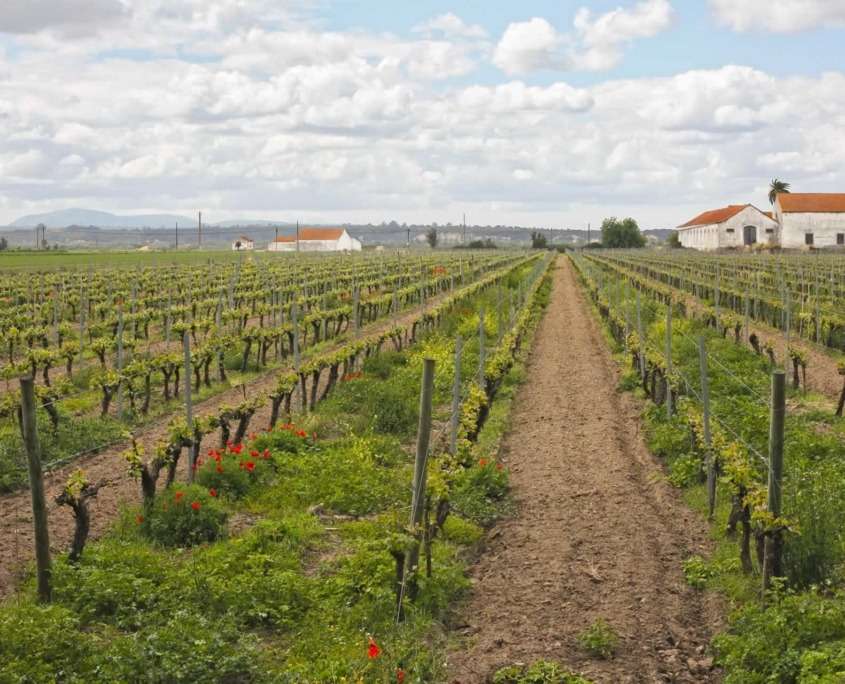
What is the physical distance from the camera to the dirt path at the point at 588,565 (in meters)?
7.30

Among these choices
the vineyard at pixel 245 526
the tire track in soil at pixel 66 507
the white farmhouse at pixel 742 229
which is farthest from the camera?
the white farmhouse at pixel 742 229

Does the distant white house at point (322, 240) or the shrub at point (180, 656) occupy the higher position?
the distant white house at point (322, 240)

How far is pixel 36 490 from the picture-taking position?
7.80 metres

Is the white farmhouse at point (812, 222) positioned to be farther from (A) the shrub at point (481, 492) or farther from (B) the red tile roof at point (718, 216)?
(A) the shrub at point (481, 492)

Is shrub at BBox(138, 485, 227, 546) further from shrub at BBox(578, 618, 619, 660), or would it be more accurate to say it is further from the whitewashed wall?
the whitewashed wall

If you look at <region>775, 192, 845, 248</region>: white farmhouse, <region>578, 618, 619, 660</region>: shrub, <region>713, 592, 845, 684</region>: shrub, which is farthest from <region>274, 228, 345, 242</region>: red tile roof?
<region>713, 592, 845, 684</region>: shrub

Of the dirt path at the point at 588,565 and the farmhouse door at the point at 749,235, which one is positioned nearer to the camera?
the dirt path at the point at 588,565

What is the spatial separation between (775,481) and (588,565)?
2.13 m

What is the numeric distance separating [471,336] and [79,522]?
1768 centimetres

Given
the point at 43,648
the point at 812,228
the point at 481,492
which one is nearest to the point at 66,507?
the point at 43,648

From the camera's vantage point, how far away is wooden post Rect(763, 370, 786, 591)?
7645mm

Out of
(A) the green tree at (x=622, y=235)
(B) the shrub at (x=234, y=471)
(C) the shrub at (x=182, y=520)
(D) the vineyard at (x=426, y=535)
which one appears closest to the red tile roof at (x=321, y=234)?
(A) the green tree at (x=622, y=235)

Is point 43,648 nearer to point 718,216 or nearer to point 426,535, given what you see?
point 426,535

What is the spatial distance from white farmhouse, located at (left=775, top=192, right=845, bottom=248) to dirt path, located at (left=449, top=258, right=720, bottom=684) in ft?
301
